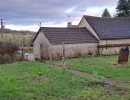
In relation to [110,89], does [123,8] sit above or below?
above

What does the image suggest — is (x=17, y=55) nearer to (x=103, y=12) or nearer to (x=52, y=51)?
(x=52, y=51)

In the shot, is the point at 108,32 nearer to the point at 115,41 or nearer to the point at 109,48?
the point at 115,41

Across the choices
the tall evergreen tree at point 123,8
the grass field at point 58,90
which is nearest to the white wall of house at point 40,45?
the grass field at point 58,90

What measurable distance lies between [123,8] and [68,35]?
80.2ft

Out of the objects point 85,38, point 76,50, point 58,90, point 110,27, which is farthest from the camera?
point 110,27

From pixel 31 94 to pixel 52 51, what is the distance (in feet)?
55.5

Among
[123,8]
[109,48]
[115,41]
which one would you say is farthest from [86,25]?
[123,8]

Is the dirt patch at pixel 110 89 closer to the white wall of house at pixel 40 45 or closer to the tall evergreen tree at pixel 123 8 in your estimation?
the white wall of house at pixel 40 45

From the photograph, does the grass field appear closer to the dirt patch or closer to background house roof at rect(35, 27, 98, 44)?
the dirt patch

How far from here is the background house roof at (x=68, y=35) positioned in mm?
28255

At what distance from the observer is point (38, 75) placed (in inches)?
597

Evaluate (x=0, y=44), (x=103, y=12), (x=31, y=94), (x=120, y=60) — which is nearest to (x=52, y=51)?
(x=0, y=44)

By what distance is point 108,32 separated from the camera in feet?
106

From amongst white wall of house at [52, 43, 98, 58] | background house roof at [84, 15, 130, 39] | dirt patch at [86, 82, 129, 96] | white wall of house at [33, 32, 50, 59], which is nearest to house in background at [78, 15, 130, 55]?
background house roof at [84, 15, 130, 39]
